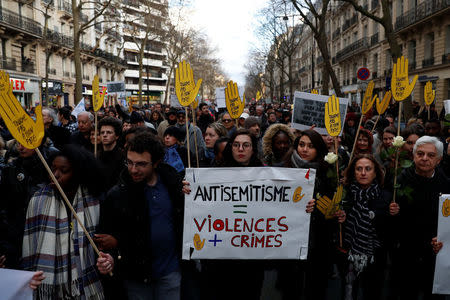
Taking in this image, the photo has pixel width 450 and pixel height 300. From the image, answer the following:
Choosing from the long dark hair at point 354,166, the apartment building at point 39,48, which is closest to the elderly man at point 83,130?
the long dark hair at point 354,166

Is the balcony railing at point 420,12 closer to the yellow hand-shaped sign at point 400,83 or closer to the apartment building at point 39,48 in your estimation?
the apartment building at point 39,48

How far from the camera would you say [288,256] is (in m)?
3.04

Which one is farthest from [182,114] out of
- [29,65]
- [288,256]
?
[29,65]

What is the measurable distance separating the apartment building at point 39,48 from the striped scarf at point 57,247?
1847 centimetres

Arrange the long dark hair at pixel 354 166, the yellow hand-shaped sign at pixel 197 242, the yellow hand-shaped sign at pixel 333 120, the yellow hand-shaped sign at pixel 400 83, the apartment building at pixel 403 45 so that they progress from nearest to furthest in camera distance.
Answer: the yellow hand-shaped sign at pixel 197 242 < the long dark hair at pixel 354 166 < the yellow hand-shaped sign at pixel 333 120 < the yellow hand-shaped sign at pixel 400 83 < the apartment building at pixel 403 45

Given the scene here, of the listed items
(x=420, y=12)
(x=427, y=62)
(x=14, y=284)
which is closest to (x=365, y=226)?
(x=14, y=284)

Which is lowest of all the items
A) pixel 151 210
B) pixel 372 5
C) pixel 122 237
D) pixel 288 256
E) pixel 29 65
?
pixel 288 256

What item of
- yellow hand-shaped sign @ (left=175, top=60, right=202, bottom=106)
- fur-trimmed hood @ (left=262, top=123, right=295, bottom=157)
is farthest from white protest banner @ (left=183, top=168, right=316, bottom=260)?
fur-trimmed hood @ (left=262, top=123, right=295, bottom=157)

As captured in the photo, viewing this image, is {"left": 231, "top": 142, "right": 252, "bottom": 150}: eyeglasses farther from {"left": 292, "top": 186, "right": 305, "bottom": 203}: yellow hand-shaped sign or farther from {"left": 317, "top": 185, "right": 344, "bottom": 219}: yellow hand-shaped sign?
{"left": 317, "top": 185, "right": 344, "bottom": 219}: yellow hand-shaped sign

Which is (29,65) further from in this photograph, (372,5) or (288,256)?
(288,256)

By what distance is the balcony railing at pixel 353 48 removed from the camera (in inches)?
1452

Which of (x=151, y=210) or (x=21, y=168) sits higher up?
(x=21, y=168)

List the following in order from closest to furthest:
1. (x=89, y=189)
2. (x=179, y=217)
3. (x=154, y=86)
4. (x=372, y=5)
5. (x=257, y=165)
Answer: (x=89, y=189)
(x=179, y=217)
(x=257, y=165)
(x=372, y=5)
(x=154, y=86)

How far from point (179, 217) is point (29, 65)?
31442mm
